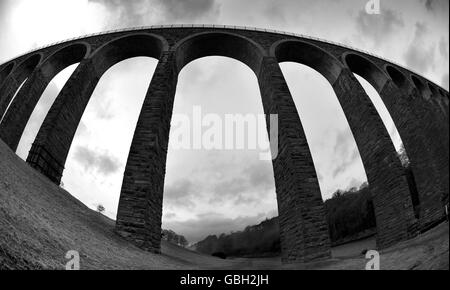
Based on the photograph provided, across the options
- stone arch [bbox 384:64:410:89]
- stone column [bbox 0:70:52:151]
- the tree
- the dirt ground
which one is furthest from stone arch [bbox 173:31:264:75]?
the tree

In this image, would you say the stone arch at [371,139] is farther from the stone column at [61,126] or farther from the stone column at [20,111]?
the stone column at [20,111]

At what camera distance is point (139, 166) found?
838 cm

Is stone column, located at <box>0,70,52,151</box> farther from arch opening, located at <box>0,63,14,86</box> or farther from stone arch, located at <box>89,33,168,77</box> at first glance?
arch opening, located at <box>0,63,14,86</box>

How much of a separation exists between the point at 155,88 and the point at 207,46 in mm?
5800

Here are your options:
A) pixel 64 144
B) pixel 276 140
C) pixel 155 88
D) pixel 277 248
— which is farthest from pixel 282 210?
pixel 277 248

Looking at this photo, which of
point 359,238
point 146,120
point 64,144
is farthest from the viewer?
point 359,238

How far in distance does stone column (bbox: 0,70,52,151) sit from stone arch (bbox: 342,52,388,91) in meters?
18.0

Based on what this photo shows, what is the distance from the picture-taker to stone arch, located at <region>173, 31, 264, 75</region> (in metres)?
13.4

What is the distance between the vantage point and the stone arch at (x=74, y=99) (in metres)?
10.3

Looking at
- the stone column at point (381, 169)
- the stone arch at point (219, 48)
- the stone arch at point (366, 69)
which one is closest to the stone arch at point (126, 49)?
the stone arch at point (219, 48)

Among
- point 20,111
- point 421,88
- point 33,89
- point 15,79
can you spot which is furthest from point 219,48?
point 421,88

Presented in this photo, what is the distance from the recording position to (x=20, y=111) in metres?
13.6

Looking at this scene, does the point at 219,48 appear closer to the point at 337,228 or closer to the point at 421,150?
the point at 421,150
